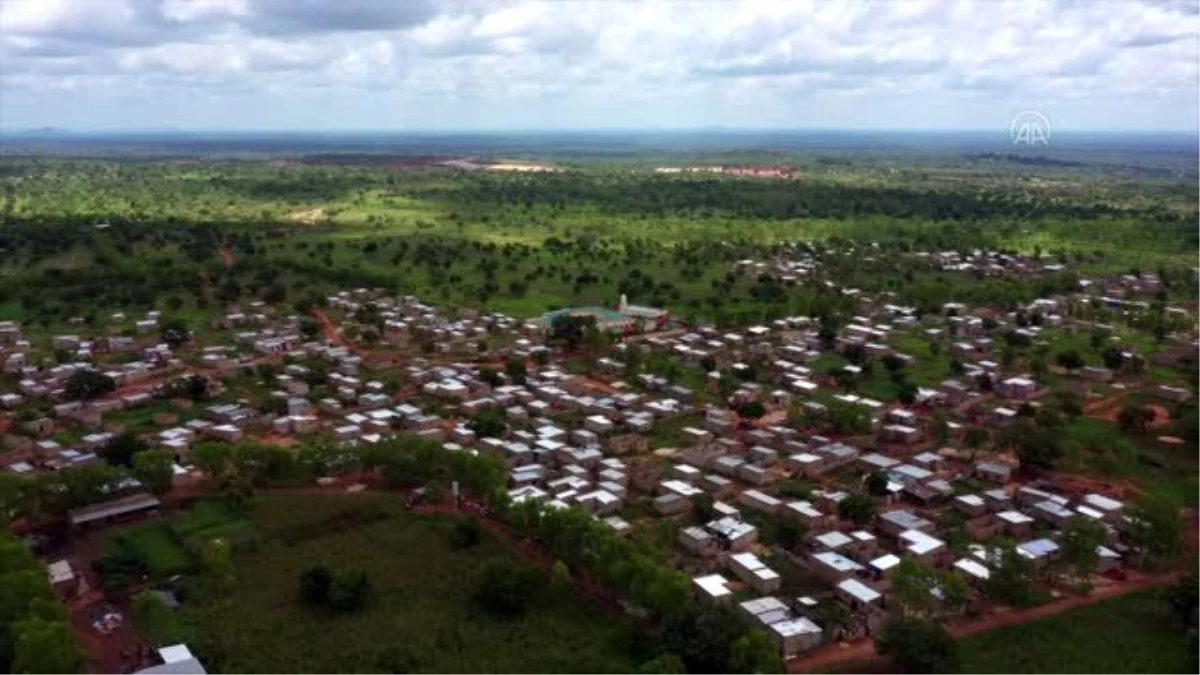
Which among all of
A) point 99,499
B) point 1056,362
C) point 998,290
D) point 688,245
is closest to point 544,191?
point 688,245

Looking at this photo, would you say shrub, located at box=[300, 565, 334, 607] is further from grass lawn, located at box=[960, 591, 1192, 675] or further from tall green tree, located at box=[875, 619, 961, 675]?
grass lawn, located at box=[960, 591, 1192, 675]

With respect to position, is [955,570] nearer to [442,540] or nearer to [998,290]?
[442,540]

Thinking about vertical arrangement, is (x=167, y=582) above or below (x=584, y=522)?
below

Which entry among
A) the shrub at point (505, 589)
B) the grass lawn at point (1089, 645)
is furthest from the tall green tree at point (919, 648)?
the shrub at point (505, 589)

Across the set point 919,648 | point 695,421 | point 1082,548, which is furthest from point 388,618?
point 1082,548

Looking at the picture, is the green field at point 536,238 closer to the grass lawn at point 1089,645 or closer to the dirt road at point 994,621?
the dirt road at point 994,621
